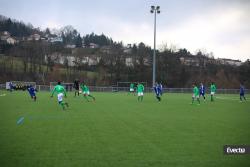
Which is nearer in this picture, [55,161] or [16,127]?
[55,161]

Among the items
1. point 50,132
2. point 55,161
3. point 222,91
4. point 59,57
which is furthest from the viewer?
point 59,57

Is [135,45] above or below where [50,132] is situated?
above

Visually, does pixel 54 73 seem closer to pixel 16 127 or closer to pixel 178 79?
pixel 178 79

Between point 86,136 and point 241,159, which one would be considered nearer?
point 241,159

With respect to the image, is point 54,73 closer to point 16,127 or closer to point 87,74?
point 87,74

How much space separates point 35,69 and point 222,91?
44191mm

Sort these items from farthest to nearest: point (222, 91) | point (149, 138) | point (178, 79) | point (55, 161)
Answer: point (178, 79)
point (222, 91)
point (149, 138)
point (55, 161)

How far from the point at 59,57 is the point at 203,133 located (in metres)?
80.0

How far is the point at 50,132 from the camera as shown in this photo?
11.8 metres

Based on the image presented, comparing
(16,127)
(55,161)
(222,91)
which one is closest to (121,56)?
(222,91)

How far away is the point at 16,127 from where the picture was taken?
12938 millimetres

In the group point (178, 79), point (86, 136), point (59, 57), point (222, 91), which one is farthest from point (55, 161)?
point (59, 57)

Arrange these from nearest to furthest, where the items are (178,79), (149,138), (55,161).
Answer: (55,161) < (149,138) < (178,79)

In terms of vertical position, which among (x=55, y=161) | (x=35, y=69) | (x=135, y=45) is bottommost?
(x=55, y=161)
